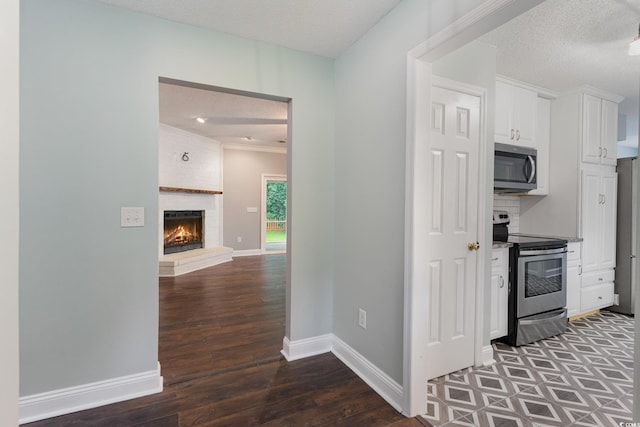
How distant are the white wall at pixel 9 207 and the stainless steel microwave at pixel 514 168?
321 centimetres

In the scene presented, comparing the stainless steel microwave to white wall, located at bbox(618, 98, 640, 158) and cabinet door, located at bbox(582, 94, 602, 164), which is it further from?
white wall, located at bbox(618, 98, 640, 158)

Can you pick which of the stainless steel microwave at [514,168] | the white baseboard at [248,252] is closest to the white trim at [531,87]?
the stainless steel microwave at [514,168]

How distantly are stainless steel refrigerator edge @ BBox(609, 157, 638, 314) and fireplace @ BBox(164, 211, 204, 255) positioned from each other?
6.79 metres

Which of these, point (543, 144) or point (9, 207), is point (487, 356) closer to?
point (543, 144)

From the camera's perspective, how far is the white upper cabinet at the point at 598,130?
3.26 m

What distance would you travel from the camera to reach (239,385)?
2037 mm

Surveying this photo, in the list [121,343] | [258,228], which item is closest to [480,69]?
[121,343]

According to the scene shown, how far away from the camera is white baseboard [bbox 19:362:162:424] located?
170 centimetres

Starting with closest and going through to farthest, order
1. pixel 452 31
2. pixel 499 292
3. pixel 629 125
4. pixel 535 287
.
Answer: pixel 452 31 → pixel 499 292 → pixel 535 287 → pixel 629 125

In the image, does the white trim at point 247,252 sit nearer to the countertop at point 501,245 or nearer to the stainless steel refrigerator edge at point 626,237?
the countertop at point 501,245

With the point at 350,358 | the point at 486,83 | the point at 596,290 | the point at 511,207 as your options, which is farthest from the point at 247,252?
the point at 596,290

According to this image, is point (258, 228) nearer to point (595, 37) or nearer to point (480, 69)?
point (480, 69)

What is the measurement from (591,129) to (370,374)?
3620mm

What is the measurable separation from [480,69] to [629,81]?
6.93 feet
